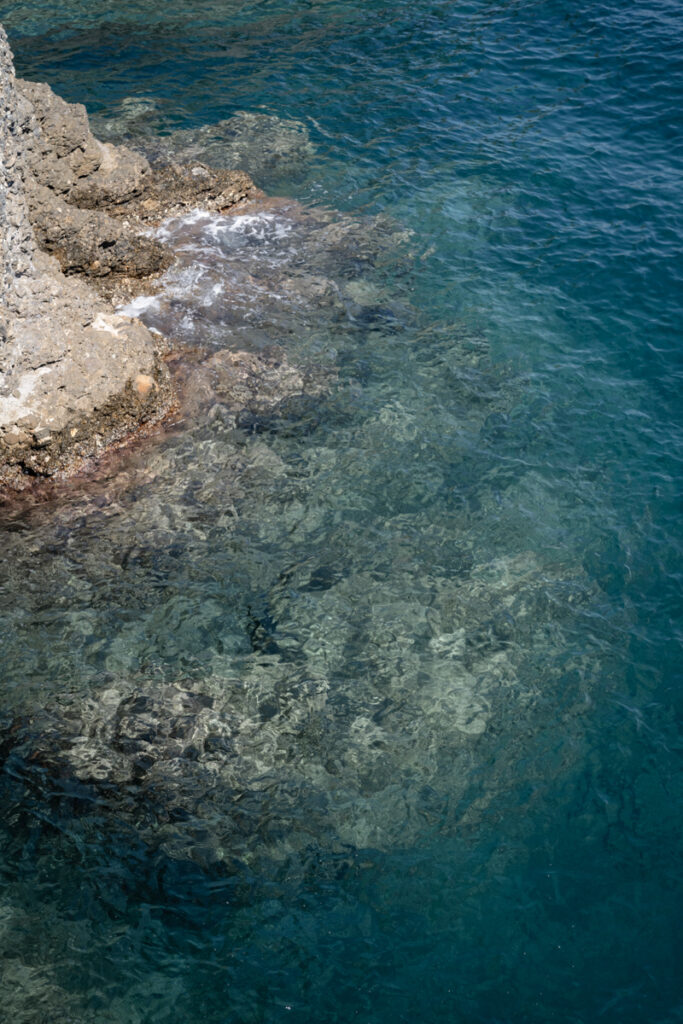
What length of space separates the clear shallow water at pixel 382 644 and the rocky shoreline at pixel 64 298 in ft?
2.57

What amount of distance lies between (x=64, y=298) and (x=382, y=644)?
293 inches

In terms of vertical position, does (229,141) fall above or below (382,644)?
above

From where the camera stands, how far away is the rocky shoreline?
11727 mm

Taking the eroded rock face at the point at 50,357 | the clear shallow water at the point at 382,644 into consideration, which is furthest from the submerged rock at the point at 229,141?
the eroded rock face at the point at 50,357

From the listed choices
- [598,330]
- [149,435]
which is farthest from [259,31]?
[149,435]

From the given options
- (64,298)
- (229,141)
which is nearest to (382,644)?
(64,298)

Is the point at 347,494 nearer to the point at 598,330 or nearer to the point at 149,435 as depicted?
the point at 149,435

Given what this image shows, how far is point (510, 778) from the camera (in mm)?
8977

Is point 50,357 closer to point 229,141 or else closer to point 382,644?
point 382,644

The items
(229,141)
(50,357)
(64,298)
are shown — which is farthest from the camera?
(229,141)

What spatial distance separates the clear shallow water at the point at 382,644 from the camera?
305 inches

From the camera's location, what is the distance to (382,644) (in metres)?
10.1

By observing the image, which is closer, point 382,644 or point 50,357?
point 382,644

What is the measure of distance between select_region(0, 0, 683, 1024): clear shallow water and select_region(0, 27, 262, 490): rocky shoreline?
0.78 meters
